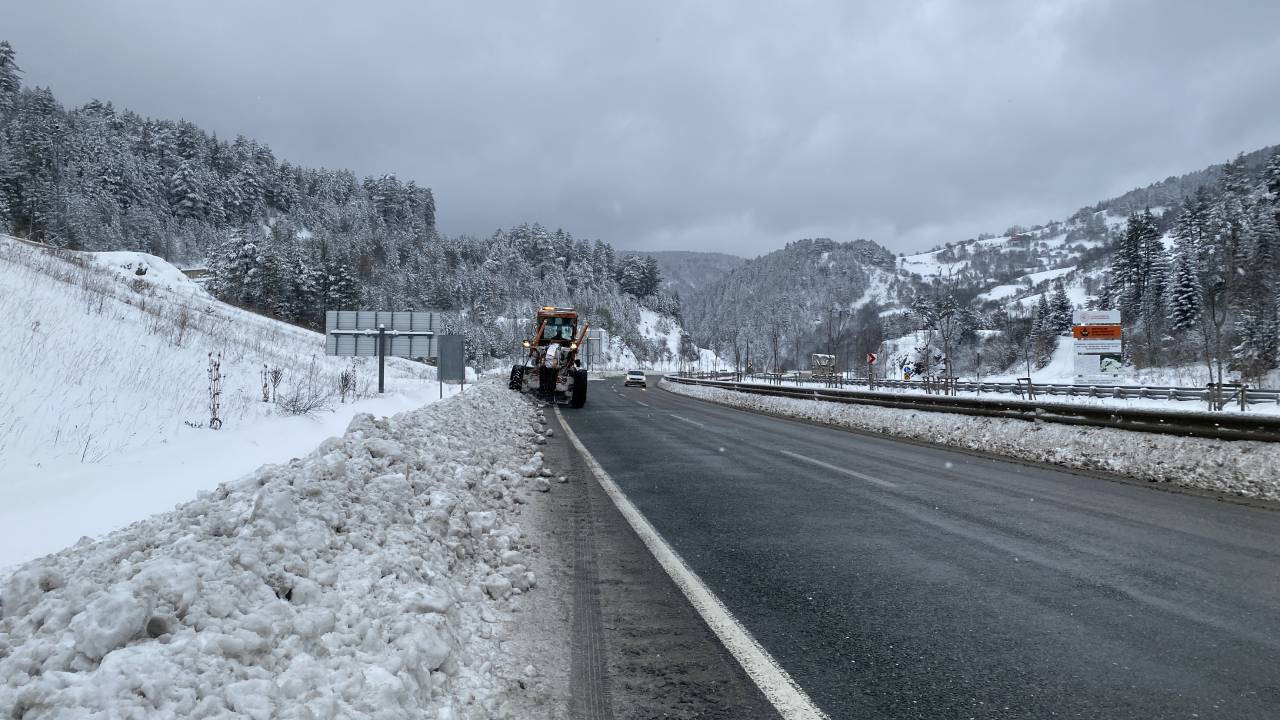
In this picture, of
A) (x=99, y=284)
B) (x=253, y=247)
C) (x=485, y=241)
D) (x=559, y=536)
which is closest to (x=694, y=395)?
(x=99, y=284)

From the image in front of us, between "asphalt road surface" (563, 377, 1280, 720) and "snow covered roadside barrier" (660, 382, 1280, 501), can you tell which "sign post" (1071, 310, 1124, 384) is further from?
"asphalt road surface" (563, 377, 1280, 720)

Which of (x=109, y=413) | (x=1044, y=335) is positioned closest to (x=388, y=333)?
(x=109, y=413)

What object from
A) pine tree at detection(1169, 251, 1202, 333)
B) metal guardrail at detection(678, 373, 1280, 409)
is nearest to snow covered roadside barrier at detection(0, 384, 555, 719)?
metal guardrail at detection(678, 373, 1280, 409)

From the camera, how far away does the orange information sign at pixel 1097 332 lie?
38.7 m

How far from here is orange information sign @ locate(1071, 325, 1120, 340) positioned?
38.7 meters

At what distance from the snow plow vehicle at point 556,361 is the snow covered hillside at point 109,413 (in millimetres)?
7703

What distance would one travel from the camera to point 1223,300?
3791 cm

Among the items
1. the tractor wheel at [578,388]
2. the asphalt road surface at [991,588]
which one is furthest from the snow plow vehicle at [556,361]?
the asphalt road surface at [991,588]

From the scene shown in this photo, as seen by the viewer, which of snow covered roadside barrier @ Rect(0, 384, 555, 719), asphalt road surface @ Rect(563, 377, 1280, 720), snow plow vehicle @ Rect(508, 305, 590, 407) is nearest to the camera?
snow covered roadside barrier @ Rect(0, 384, 555, 719)

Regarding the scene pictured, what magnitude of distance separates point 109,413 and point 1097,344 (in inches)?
1833

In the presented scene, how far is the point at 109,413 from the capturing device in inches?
373

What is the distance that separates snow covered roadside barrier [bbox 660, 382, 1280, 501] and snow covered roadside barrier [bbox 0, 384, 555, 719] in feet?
31.2

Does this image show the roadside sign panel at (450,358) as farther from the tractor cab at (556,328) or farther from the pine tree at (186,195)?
the pine tree at (186,195)

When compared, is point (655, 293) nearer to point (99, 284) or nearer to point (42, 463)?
point (99, 284)
